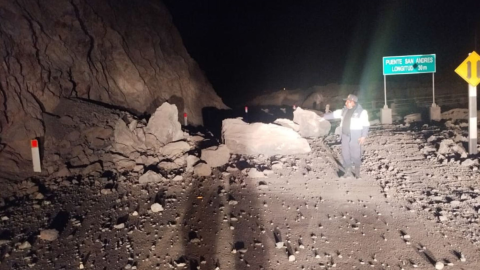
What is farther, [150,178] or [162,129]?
[162,129]

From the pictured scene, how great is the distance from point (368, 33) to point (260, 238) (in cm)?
7453

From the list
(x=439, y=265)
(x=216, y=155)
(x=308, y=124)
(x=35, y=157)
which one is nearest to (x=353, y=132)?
(x=216, y=155)

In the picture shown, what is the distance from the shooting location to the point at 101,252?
6.09 metres

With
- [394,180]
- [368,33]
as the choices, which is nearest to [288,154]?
[394,180]

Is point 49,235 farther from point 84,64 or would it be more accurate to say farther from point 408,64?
point 408,64

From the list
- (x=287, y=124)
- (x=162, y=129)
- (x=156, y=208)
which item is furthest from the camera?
(x=287, y=124)

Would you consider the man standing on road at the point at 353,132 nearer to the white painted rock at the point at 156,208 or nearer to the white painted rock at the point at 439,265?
the white painted rock at the point at 439,265

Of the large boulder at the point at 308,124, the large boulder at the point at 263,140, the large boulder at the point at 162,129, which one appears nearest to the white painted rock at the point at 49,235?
the large boulder at the point at 162,129

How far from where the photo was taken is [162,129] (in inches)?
414

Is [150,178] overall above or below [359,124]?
below

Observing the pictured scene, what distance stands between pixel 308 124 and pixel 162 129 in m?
4.84

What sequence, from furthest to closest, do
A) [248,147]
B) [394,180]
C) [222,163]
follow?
[248,147] → [222,163] → [394,180]

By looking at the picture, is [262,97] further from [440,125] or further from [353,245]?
[353,245]

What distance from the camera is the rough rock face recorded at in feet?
34.2
